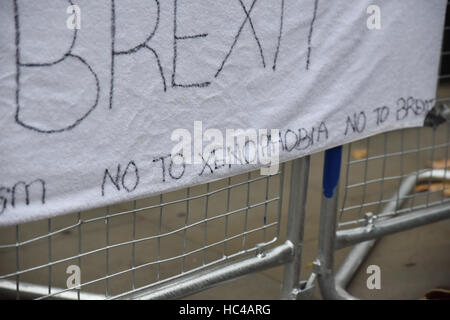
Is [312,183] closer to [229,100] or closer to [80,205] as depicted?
[229,100]

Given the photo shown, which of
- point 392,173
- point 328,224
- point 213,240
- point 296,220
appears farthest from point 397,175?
point 296,220

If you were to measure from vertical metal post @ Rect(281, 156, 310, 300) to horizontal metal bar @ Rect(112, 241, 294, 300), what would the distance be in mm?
36

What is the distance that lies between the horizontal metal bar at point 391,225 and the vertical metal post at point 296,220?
0.69ft

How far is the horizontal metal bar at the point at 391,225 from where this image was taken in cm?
252

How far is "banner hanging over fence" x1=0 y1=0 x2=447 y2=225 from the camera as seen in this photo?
150cm

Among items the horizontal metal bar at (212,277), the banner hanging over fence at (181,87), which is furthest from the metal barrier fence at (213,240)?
the banner hanging over fence at (181,87)

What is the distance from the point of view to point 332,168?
2.35m

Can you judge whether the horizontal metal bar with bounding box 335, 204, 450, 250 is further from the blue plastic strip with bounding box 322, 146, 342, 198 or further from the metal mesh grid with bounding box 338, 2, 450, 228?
the blue plastic strip with bounding box 322, 146, 342, 198

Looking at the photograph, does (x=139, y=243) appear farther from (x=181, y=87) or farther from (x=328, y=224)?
(x=181, y=87)

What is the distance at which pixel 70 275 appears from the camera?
2750 millimetres

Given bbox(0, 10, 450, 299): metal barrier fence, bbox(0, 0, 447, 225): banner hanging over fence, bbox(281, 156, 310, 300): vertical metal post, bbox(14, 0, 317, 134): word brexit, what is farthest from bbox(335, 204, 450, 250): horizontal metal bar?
bbox(14, 0, 317, 134): word brexit

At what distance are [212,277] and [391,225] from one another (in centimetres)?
93
